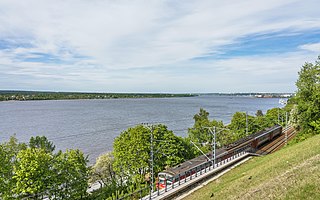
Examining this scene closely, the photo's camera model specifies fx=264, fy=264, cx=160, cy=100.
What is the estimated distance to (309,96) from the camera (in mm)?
33812

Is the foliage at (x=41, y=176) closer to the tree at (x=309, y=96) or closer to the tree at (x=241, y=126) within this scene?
the tree at (x=309, y=96)

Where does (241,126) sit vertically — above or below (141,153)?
above

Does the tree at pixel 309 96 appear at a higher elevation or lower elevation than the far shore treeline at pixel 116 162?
higher

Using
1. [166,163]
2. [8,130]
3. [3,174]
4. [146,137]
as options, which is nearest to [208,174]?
[166,163]

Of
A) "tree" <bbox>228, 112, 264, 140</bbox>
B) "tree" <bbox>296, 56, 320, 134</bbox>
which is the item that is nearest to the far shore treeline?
"tree" <bbox>296, 56, 320, 134</bbox>

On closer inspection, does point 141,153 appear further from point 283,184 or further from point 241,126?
point 241,126

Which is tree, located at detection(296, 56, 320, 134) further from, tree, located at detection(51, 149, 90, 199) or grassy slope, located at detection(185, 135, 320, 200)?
tree, located at detection(51, 149, 90, 199)

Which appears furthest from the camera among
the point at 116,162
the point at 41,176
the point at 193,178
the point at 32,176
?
the point at 116,162

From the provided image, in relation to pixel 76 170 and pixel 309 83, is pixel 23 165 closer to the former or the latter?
pixel 76 170

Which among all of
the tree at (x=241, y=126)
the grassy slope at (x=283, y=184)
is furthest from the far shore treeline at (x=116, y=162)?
the tree at (x=241, y=126)

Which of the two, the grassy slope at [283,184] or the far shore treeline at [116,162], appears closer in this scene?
Result: the grassy slope at [283,184]

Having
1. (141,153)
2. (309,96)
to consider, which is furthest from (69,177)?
(309,96)

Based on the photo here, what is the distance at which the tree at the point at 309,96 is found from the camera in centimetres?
3278

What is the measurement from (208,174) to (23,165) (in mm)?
16358
